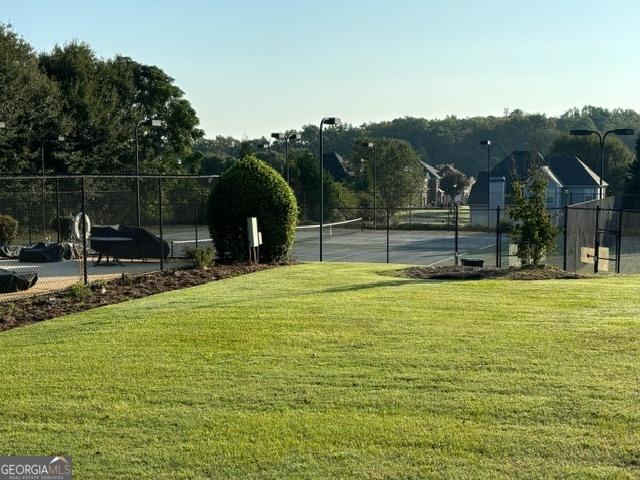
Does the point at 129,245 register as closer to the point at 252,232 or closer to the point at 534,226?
the point at 252,232

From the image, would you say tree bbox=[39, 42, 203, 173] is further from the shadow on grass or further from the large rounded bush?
the shadow on grass

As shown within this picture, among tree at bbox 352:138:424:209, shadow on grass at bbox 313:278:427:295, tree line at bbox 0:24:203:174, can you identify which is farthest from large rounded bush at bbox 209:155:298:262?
tree at bbox 352:138:424:209

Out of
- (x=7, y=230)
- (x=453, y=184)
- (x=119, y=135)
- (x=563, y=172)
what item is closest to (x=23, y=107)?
(x=119, y=135)

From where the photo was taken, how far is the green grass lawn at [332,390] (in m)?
4.88

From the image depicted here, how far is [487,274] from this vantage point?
49.2ft

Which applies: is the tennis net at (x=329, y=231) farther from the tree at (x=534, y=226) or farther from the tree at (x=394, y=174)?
the tree at (x=534, y=226)

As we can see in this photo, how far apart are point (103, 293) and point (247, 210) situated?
6.13m

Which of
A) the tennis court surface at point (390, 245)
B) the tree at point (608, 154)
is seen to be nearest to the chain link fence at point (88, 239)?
the tennis court surface at point (390, 245)

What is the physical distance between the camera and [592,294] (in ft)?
38.3

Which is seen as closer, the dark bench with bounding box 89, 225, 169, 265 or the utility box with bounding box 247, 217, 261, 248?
the utility box with bounding box 247, 217, 261, 248

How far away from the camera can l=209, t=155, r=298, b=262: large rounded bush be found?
1833 centimetres

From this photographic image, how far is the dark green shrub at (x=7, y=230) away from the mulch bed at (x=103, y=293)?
40.6 ft

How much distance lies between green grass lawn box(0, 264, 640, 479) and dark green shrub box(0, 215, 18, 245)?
54.9ft

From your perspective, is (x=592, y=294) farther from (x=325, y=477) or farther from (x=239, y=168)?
(x=239, y=168)
